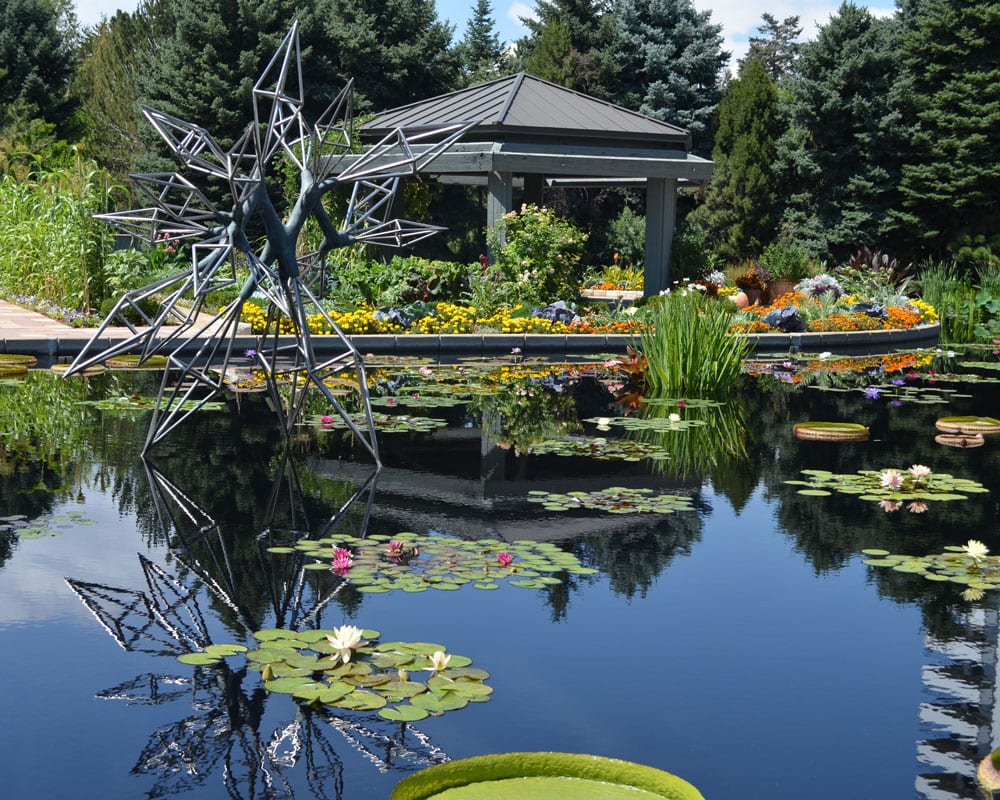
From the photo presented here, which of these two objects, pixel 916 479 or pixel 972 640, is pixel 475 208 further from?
pixel 972 640

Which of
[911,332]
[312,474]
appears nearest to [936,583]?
[312,474]

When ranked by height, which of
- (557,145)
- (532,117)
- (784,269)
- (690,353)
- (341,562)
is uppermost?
(532,117)

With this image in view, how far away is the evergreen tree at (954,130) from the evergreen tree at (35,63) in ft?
74.0

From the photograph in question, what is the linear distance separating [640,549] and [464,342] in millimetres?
9327

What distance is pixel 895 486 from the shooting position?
6.73 m

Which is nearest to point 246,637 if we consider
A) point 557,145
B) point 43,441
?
point 43,441

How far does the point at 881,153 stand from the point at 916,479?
22.2 m

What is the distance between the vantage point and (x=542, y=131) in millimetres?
18594

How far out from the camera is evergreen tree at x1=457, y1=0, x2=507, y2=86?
40312mm

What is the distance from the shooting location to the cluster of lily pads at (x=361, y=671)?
3615mm

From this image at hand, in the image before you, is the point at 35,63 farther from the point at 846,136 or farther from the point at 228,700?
the point at 228,700

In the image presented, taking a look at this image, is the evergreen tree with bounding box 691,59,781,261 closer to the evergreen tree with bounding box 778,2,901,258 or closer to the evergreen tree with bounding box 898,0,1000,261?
the evergreen tree with bounding box 778,2,901,258

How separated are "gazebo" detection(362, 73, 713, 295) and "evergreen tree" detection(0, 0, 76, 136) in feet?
53.7

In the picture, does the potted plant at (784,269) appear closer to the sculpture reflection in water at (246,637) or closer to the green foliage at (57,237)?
the green foliage at (57,237)
